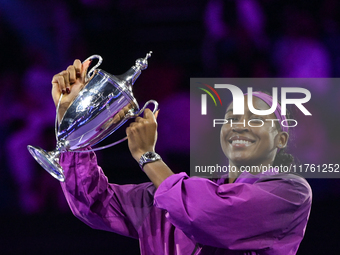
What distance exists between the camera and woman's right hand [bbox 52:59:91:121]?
139 centimetres

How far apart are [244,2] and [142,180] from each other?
1.18 meters

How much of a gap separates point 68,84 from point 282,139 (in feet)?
2.63

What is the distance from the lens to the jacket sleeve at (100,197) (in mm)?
1415

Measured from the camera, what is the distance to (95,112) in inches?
50.6

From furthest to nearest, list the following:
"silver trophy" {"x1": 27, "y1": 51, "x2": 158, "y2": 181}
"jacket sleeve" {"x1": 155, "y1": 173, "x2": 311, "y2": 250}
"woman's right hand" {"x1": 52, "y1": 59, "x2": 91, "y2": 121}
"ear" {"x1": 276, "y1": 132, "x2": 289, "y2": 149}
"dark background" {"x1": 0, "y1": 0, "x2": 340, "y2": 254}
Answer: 1. "dark background" {"x1": 0, "y1": 0, "x2": 340, "y2": 254}
2. "ear" {"x1": 276, "y1": 132, "x2": 289, "y2": 149}
3. "woman's right hand" {"x1": 52, "y1": 59, "x2": 91, "y2": 121}
4. "silver trophy" {"x1": 27, "y1": 51, "x2": 158, "y2": 181}
5. "jacket sleeve" {"x1": 155, "y1": 173, "x2": 311, "y2": 250}

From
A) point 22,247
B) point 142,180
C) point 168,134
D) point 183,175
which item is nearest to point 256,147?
point 183,175

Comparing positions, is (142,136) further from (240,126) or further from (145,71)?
(145,71)

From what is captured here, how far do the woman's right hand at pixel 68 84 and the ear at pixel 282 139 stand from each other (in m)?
0.73

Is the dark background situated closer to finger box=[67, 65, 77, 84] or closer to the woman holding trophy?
the woman holding trophy

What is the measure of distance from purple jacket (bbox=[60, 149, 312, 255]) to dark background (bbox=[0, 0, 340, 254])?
0.85m

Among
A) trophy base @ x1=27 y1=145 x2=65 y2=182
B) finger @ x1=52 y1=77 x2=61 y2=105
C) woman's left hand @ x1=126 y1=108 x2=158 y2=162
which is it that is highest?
finger @ x1=52 y1=77 x2=61 y2=105

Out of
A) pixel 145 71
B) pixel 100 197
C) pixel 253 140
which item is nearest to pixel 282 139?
pixel 253 140

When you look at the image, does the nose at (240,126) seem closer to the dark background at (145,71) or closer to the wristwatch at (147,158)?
the wristwatch at (147,158)

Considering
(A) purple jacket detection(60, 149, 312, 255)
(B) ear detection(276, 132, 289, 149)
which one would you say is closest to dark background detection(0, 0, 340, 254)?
(B) ear detection(276, 132, 289, 149)
